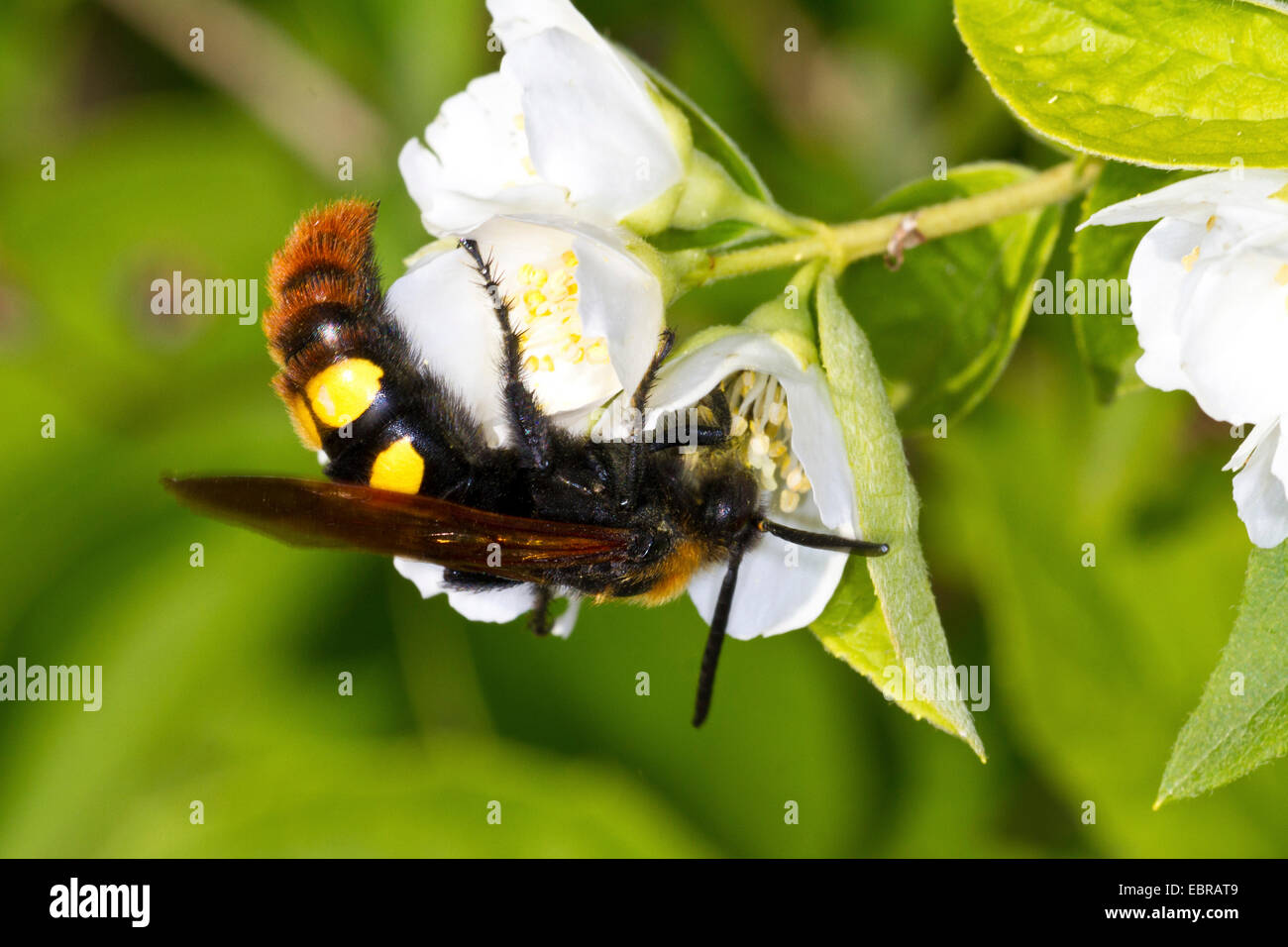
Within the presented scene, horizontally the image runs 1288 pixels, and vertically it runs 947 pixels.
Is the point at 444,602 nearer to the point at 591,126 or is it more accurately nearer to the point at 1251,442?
the point at 591,126

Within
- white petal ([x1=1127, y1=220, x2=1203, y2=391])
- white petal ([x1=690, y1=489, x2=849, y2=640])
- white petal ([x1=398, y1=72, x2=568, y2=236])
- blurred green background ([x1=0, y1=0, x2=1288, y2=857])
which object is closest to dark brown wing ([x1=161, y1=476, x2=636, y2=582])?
white petal ([x1=690, y1=489, x2=849, y2=640])

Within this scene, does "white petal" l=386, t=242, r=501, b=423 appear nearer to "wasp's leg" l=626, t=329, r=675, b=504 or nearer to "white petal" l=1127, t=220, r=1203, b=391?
"wasp's leg" l=626, t=329, r=675, b=504

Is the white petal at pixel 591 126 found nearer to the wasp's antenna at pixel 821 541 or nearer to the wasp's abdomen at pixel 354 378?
the wasp's abdomen at pixel 354 378

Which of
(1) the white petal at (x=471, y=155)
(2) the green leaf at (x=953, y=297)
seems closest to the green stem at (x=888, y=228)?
(2) the green leaf at (x=953, y=297)

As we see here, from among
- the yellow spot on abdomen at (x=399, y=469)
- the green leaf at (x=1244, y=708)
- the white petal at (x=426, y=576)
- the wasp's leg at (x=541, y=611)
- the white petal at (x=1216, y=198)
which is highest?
the white petal at (x=1216, y=198)

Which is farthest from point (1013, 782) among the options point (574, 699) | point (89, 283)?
point (89, 283)

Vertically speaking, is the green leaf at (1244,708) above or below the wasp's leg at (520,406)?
below

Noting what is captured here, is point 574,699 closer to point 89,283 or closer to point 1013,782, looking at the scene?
point 1013,782
